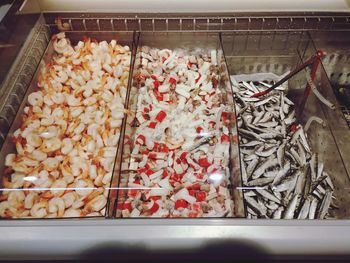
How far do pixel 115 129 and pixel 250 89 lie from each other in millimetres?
894

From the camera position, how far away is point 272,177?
1.57 meters

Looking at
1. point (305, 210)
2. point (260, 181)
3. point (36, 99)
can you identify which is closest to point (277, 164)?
point (260, 181)

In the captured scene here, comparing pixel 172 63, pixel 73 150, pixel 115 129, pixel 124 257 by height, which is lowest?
pixel 124 257

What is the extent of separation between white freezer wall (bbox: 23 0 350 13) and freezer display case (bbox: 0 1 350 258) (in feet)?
0.16

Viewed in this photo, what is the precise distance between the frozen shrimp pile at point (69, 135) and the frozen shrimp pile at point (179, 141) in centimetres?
15

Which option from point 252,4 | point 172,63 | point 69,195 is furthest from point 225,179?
point 252,4

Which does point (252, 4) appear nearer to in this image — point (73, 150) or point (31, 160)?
point (73, 150)

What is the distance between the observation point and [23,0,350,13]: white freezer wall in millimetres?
1866

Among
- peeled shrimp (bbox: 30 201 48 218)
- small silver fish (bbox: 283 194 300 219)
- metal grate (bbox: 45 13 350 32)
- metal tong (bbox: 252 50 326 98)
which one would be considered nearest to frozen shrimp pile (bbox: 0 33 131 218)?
peeled shrimp (bbox: 30 201 48 218)

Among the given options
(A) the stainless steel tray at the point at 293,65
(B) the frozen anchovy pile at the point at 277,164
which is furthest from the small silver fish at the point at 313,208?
(A) the stainless steel tray at the point at 293,65

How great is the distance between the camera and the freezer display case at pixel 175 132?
116 cm

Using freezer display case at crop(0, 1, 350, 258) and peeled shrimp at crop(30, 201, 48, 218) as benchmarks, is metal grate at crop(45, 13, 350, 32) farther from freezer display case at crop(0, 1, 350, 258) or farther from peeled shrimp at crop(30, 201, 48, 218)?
peeled shrimp at crop(30, 201, 48, 218)

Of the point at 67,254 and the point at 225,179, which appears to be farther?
the point at 225,179

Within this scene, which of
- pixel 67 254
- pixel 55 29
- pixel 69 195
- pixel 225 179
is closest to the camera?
pixel 67 254
